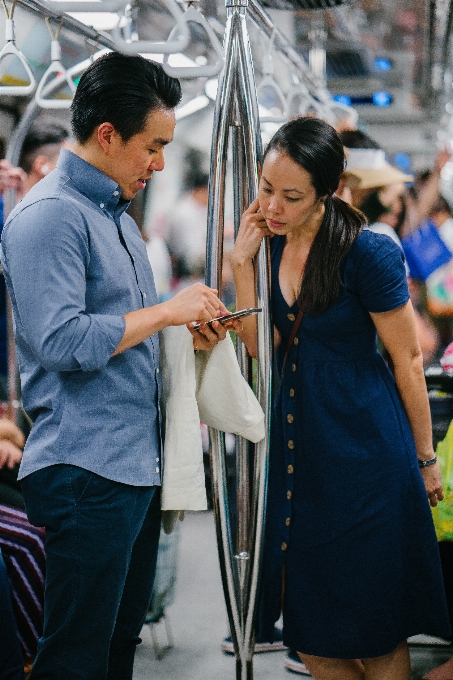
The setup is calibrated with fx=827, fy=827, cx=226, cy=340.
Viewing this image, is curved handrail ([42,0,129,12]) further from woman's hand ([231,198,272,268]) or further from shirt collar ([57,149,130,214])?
woman's hand ([231,198,272,268])

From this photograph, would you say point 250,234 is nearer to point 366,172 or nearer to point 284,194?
point 284,194

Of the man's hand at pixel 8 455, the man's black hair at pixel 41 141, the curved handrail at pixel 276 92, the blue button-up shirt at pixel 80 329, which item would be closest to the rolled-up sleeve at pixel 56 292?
the blue button-up shirt at pixel 80 329

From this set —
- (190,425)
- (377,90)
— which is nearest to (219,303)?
(190,425)

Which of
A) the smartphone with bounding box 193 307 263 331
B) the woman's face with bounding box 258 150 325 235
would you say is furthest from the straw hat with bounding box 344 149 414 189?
the smartphone with bounding box 193 307 263 331

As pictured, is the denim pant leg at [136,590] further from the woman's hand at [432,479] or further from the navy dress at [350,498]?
the woman's hand at [432,479]

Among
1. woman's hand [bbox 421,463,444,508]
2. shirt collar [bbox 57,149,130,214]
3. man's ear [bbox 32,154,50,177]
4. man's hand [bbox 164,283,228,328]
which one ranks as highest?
shirt collar [bbox 57,149,130,214]

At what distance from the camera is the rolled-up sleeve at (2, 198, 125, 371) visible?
156 cm

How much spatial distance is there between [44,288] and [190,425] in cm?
49

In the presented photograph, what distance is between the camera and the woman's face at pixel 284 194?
1.91 m

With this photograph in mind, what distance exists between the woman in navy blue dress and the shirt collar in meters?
0.42

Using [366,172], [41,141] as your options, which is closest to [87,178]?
[41,141]

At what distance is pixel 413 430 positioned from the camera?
2.12 m

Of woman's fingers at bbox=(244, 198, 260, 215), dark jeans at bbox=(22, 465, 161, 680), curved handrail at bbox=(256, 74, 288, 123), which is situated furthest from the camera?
curved handrail at bbox=(256, 74, 288, 123)

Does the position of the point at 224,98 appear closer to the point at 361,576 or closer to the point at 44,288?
the point at 44,288
